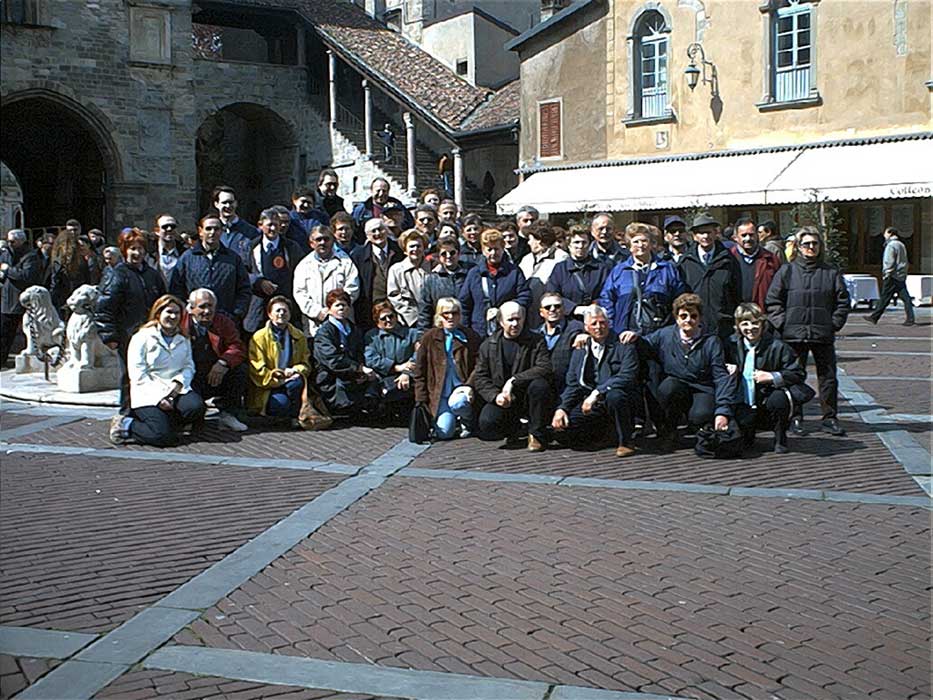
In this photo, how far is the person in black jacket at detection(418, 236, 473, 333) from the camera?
33.9ft

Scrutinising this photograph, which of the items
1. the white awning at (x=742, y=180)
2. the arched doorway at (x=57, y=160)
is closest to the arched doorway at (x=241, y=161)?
the arched doorway at (x=57, y=160)

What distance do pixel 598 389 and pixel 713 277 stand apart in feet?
5.60

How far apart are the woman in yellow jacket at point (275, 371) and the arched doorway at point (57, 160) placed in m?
22.9

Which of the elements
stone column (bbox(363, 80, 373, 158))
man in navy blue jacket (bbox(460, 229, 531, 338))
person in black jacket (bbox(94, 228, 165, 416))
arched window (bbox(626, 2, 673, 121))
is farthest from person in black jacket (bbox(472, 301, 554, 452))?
stone column (bbox(363, 80, 373, 158))

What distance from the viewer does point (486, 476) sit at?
8242 millimetres

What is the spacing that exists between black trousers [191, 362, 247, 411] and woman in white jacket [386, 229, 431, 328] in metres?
1.50

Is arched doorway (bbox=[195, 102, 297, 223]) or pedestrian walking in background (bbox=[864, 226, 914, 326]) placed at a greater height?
arched doorway (bbox=[195, 102, 297, 223])

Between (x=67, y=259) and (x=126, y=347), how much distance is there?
428 cm

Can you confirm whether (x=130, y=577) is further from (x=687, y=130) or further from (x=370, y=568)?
(x=687, y=130)

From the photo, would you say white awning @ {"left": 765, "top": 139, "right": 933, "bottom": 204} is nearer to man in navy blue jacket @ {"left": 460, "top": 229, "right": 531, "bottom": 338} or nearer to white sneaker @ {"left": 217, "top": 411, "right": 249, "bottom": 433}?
man in navy blue jacket @ {"left": 460, "top": 229, "right": 531, "bottom": 338}

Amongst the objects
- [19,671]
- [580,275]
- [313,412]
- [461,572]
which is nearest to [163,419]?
[313,412]

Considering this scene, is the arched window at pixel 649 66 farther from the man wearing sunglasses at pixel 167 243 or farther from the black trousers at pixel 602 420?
the black trousers at pixel 602 420

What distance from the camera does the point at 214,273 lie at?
411 inches

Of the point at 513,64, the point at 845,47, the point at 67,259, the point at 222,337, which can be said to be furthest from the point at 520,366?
the point at 513,64
